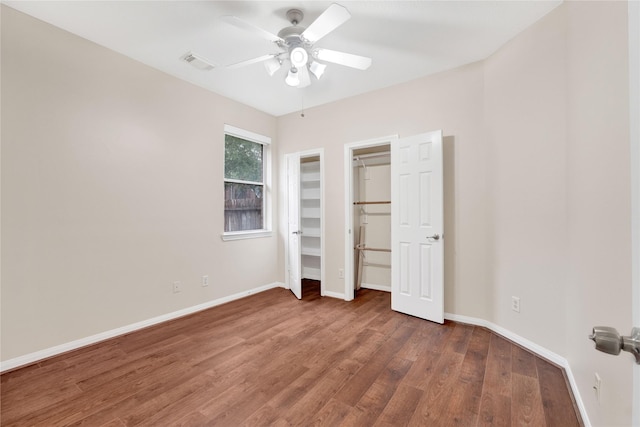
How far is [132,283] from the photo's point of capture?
285 cm

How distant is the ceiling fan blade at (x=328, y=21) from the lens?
168 centimetres

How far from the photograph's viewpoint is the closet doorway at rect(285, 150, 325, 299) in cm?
407

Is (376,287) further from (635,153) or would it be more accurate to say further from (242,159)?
(635,153)

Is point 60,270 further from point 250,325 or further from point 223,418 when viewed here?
point 223,418

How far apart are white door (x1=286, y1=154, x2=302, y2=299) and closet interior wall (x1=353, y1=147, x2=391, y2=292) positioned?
37.2 inches

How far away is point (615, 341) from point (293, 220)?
3.78m

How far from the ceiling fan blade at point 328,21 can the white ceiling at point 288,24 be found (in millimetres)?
332

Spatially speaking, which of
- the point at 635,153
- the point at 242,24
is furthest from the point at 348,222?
the point at 635,153

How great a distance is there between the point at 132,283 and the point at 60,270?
60cm

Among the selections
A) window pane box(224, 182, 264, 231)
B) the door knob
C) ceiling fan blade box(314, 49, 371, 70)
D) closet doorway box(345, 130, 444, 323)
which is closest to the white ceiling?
ceiling fan blade box(314, 49, 371, 70)

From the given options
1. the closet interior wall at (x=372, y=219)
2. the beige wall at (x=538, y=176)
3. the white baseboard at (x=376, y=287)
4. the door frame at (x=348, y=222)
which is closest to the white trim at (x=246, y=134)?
the beige wall at (x=538, y=176)

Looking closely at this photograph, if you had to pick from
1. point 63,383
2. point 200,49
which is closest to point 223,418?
point 63,383

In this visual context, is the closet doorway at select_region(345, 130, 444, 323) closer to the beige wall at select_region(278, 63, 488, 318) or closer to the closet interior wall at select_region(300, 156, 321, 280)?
the beige wall at select_region(278, 63, 488, 318)

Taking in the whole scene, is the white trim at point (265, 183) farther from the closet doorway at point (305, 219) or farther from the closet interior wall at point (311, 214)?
the closet interior wall at point (311, 214)
